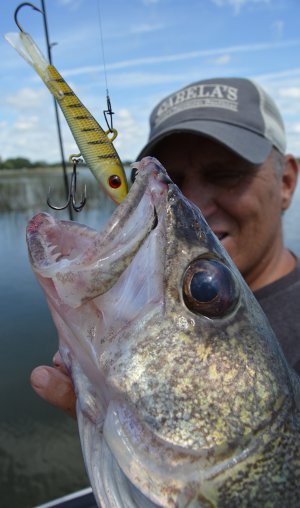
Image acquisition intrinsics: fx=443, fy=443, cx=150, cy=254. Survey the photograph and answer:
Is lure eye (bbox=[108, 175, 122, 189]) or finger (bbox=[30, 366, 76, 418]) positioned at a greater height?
lure eye (bbox=[108, 175, 122, 189])

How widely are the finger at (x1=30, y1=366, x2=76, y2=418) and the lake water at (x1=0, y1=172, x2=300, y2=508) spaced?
4628mm

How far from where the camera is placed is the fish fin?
1441 millimetres

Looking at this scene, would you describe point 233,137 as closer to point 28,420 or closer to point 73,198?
point 73,198

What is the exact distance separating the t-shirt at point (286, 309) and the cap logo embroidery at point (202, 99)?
4.33 feet

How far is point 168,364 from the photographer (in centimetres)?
135

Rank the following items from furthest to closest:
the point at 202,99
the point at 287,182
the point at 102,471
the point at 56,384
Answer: the point at 287,182
the point at 202,99
the point at 56,384
the point at 102,471

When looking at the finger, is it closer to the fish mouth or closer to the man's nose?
the fish mouth

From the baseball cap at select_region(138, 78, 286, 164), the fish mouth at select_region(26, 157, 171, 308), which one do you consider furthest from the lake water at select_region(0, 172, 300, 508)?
the fish mouth at select_region(26, 157, 171, 308)

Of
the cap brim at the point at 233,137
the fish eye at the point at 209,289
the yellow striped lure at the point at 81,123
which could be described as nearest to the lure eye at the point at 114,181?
the yellow striped lure at the point at 81,123

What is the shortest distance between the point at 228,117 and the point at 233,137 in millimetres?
265

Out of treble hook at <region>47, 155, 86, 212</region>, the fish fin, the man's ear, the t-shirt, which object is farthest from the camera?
the man's ear

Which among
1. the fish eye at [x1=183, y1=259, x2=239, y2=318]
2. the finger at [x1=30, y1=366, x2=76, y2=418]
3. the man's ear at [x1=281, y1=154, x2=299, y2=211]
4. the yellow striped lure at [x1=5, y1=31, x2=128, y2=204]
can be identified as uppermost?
the yellow striped lure at [x1=5, y1=31, x2=128, y2=204]

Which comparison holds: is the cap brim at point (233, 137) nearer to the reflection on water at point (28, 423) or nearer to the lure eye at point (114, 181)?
the lure eye at point (114, 181)

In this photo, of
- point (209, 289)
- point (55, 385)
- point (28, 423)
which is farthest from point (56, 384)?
point (28, 423)
